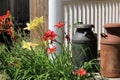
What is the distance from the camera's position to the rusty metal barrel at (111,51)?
6.52 metres

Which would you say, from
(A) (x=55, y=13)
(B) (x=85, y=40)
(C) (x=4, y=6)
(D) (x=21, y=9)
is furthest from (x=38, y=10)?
(C) (x=4, y=6)

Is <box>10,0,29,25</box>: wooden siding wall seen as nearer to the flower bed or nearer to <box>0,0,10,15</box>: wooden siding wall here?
<box>0,0,10,15</box>: wooden siding wall

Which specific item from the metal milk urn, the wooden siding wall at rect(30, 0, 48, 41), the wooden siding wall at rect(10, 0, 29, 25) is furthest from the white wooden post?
the wooden siding wall at rect(10, 0, 29, 25)

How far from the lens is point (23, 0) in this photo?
1295cm

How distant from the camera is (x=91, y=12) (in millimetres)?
8742

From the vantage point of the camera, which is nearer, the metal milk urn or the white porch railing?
the metal milk urn

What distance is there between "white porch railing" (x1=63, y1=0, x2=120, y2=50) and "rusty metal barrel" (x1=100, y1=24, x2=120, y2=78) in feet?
4.07

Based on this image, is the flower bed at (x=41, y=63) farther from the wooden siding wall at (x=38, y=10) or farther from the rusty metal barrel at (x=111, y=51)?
the wooden siding wall at (x=38, y=10)

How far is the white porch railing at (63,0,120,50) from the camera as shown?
8.20m

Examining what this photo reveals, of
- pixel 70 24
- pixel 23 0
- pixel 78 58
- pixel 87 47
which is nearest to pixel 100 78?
pixel 78 58

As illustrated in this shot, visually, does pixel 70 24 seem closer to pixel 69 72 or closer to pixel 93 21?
pixel 93 21

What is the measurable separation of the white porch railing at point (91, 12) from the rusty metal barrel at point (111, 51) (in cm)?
124

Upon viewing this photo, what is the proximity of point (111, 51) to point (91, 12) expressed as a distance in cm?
232

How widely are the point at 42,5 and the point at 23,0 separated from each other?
4550mm
